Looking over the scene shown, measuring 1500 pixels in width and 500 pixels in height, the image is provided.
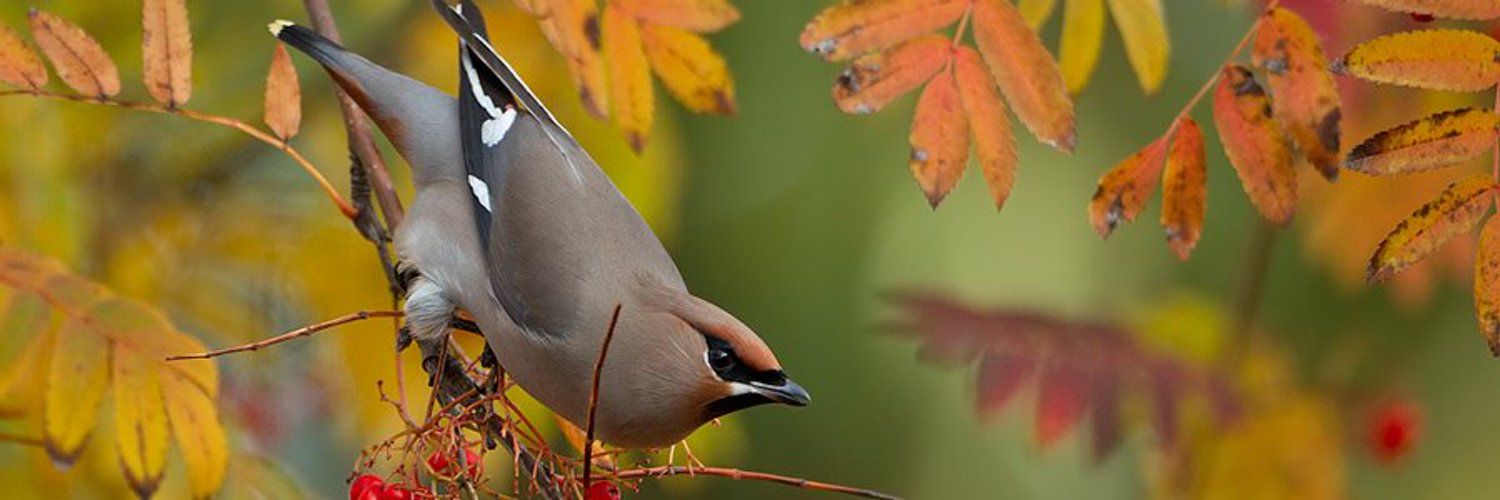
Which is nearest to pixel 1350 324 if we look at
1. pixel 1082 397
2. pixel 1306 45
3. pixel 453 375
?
pixel 1082 397

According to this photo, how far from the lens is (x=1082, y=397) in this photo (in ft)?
9.97

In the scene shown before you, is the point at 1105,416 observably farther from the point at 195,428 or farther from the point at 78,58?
the point at 78,58

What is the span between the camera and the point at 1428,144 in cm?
154

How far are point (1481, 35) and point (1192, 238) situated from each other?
0.29m

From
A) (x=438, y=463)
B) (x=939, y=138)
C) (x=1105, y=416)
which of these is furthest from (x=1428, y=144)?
(x=1105, y=416)

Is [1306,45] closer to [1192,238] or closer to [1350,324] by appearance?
[1192,238]

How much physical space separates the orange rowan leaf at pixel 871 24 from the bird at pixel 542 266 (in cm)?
25

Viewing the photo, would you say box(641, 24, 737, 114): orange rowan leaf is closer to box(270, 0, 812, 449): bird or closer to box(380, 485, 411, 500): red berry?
box(270, 0, 812, 449): bird

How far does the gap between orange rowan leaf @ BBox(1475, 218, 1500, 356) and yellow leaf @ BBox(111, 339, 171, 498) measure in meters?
1.22

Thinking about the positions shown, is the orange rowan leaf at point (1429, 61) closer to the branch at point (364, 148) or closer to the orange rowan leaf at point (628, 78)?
the orange rowan leaf at point (628, 78)

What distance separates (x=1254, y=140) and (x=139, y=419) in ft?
3.62

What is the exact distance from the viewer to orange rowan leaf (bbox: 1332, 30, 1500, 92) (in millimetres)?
1517

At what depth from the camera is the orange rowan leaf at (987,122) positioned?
1.68 m

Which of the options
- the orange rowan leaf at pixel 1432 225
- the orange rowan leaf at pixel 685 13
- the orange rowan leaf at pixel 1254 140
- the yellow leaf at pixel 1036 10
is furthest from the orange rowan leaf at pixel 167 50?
the orange rowan leaf at pixel 1432 225
